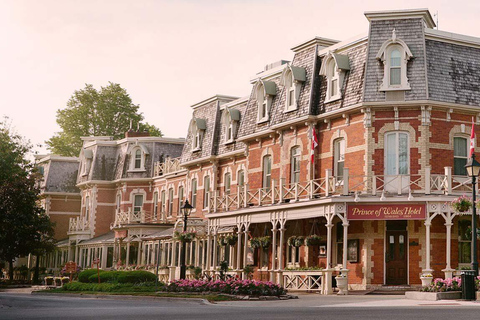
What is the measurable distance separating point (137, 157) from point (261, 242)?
2212 cm

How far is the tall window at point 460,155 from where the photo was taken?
29.8 meters

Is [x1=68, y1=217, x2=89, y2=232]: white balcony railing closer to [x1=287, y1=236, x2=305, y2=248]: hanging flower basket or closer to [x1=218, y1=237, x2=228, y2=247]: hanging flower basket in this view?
[x1=218, y1=237, x2=228, y2=247]: hanging flower basket

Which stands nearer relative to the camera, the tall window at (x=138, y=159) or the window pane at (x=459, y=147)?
the window pane at (x=459, y=147)

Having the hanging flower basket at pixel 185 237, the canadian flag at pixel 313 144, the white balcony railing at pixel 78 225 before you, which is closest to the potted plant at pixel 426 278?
the canadian flag at pixel 313 144

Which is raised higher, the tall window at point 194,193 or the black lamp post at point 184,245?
the tall window at point 194,193

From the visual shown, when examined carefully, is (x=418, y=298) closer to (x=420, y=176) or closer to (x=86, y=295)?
(x=420, y=176)

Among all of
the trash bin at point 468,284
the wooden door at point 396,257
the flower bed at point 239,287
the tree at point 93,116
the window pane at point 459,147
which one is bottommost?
the flower bed at point 239,287

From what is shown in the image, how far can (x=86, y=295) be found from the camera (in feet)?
101

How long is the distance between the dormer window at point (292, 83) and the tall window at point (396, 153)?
5.44 m

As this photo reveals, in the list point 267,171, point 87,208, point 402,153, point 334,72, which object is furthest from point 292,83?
point 87,208

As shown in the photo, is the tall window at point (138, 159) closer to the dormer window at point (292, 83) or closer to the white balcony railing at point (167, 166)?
the white balcony railing at point (167, 166)

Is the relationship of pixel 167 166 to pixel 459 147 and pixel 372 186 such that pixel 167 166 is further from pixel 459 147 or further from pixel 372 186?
pixel 459 147

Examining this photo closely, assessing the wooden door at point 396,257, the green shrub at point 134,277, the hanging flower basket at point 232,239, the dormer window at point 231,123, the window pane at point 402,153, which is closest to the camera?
the wooden door at point 396,257

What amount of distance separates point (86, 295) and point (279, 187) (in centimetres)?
979
